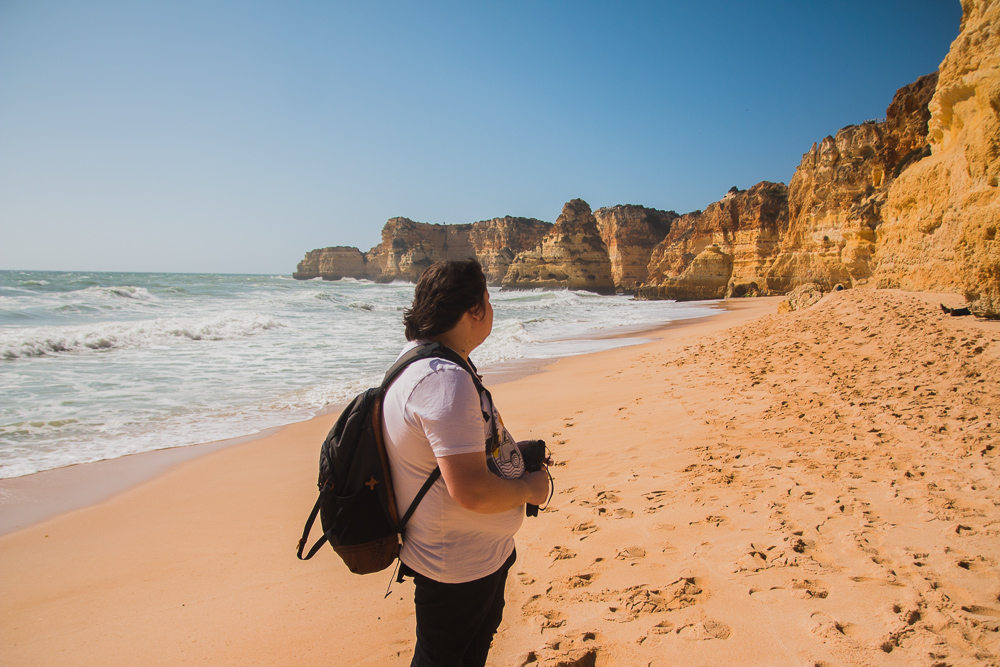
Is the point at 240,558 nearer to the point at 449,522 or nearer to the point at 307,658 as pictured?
the point at 307,658

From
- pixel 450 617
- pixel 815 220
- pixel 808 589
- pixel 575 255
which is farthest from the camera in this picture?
pixel 575 255

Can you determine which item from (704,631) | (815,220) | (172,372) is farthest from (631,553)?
(815,220)

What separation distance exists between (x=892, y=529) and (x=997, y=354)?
3.82 meters

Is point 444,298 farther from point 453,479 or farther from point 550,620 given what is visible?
point 550,620

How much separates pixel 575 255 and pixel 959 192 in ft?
168

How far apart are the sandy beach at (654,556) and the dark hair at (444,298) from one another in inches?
56.9

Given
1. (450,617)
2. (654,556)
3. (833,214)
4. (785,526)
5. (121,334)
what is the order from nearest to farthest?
(450,617) → (654,556) → (785,526) → (121,334) → (833,214)

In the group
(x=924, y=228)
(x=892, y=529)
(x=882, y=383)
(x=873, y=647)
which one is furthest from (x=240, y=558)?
(x=924, y=228)

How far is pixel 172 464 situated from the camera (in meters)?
4.56

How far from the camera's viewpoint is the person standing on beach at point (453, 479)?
114 centimetres

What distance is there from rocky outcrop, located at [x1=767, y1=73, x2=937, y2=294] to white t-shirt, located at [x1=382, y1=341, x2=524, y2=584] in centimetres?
1914

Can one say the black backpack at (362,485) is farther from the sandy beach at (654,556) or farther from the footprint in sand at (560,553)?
the footprint in sand at (560,553)

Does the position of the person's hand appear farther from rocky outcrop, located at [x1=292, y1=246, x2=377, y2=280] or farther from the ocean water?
rocky outcrop, located at [x1=292, y1=246, x2=377, y2=280]

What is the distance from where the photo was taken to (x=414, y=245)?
8875 cm
